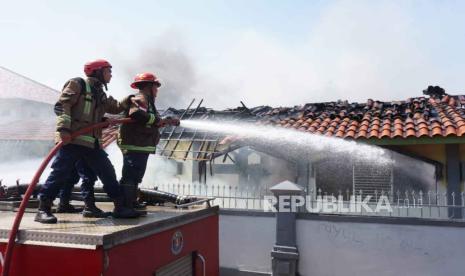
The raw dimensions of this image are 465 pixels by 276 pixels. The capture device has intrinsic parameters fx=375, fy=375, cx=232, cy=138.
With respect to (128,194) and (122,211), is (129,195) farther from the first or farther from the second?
(122,211)

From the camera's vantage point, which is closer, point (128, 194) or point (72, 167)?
point (72, 167)

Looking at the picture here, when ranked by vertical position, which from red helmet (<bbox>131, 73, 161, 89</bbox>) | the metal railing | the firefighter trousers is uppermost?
red helmet (<bbox>131, 73, 161, 89</bbox>)

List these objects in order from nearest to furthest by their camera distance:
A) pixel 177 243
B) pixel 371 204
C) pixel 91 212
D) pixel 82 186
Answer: pixel 177 243 → pixel 91 212 → pixel 82 186 → pixel 371 204

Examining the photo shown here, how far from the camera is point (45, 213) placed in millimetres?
2990

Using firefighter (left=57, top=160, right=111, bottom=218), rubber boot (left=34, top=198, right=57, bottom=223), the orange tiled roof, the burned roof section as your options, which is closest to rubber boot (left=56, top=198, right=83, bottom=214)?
firefighter (left=57, top=160, right=111, bottom=218)

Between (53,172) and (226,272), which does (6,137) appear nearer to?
(226,272)

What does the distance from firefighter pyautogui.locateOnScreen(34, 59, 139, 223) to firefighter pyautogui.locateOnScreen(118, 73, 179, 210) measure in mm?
272

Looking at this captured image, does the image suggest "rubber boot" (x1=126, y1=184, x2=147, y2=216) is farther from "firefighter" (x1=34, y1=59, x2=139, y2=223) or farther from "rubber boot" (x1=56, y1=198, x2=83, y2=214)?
"rubber boot" (x1=56, y1=198, x2=83, y2=214)

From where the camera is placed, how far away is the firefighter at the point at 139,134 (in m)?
3.73

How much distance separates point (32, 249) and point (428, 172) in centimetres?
815

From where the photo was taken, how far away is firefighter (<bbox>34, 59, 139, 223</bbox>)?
314cm

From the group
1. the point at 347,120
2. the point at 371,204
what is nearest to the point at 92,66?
the point at 371,204

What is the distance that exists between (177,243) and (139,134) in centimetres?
122

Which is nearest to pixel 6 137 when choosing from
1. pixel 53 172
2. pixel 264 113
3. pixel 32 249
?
pixel 264 113
